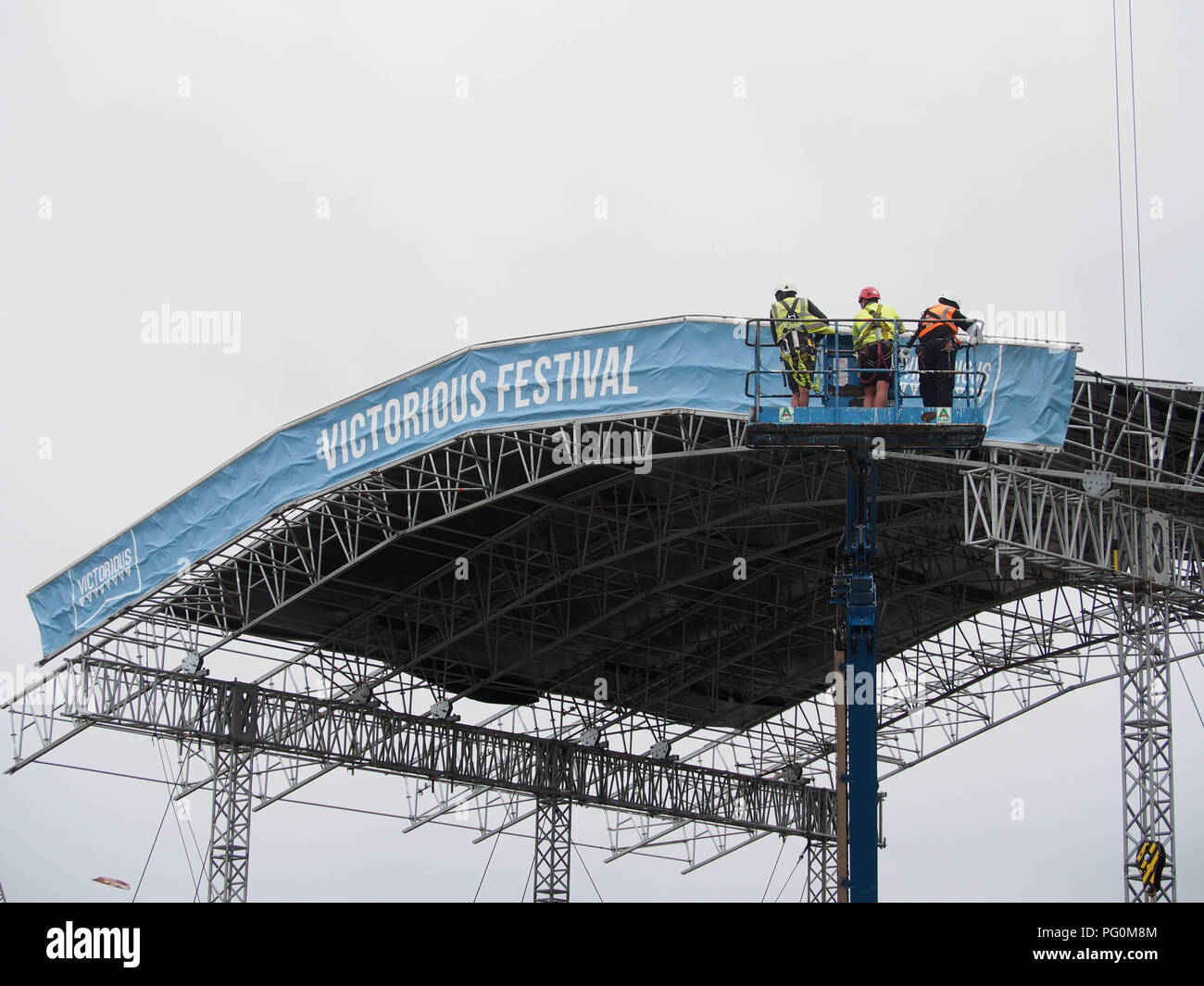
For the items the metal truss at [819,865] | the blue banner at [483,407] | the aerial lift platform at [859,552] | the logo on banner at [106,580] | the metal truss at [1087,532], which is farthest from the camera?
the metal truss at [819,865]

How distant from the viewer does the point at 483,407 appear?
26641mm

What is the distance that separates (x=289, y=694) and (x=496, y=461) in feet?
30.7

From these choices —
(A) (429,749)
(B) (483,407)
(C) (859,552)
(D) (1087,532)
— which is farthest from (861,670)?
(A) (429,749)

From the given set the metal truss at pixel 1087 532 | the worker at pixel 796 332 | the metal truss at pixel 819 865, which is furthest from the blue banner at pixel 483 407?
the metal truss at pixel 819 865

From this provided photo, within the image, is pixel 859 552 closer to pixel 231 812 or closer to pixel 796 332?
pixel 796 332

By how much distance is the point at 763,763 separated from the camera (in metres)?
45.0

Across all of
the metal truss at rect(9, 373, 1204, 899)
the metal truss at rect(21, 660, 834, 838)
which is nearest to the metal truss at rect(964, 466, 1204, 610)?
the metal truss at rect(9, 373, 1204, 899)

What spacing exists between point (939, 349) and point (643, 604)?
1736cm

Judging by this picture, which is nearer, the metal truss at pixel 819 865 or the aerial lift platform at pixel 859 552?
the aerial lift platform at pixel 859 552

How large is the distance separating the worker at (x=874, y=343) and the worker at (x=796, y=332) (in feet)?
1.60

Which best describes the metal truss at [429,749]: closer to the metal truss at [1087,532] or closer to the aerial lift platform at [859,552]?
the metal truss at [1087,532]

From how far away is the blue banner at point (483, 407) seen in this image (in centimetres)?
2520
